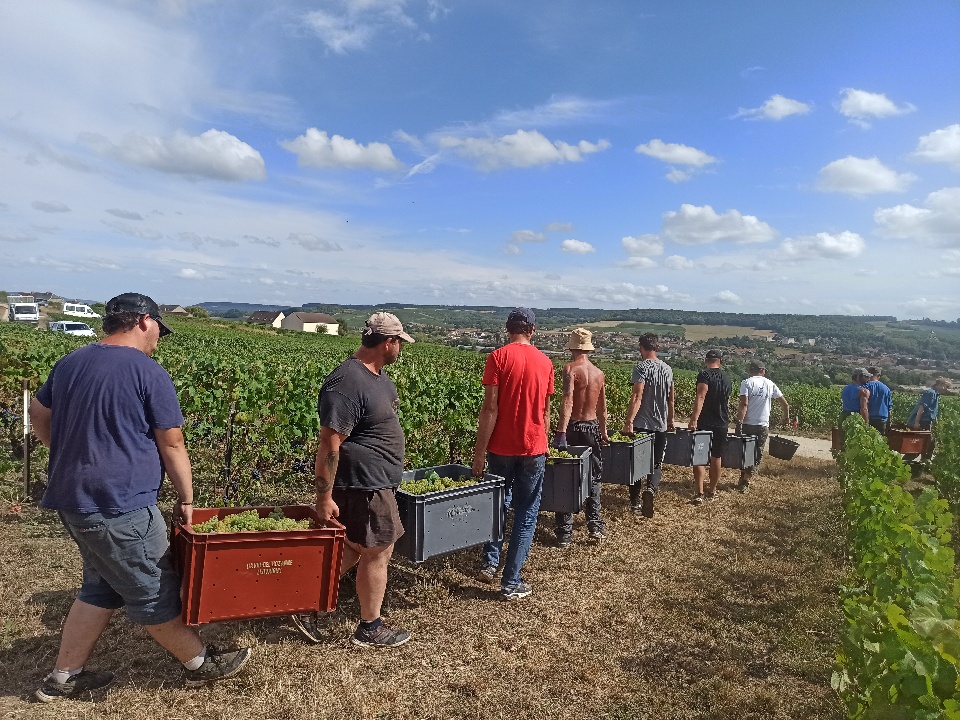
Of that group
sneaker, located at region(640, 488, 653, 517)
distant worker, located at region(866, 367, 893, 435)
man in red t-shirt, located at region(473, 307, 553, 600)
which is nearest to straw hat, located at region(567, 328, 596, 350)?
man in red t-shirt, located at region(473, 307, 553, 600)

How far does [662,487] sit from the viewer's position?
9297 millimetres

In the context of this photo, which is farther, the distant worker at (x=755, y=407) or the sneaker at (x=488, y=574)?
the distant worker at (x=755, y=407)

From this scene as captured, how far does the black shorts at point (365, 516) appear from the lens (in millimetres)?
3996

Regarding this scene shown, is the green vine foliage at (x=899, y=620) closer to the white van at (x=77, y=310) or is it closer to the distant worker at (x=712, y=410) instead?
the distant worker at (x=712, y=410)

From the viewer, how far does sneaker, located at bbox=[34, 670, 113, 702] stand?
11.2 feet

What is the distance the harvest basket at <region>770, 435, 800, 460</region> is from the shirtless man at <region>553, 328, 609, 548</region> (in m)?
7.03

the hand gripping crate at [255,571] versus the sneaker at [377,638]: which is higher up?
the hand gripping crate at [255,571]

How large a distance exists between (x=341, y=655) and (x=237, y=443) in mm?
4415

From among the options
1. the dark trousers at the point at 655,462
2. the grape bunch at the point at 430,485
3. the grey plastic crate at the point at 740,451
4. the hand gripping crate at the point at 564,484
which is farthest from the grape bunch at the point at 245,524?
the grey plastic crate at the point at 740,451

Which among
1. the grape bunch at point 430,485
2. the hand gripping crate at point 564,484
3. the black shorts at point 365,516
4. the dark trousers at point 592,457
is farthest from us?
the dark trousers at point 592,457

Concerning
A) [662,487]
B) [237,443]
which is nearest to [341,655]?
[237,443]

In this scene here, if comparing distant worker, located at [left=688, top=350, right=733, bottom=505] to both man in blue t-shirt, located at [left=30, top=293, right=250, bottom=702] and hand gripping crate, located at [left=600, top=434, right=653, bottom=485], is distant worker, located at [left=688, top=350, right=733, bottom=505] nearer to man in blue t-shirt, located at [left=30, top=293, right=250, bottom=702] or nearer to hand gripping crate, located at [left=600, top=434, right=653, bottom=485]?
hand gripping crate, located at [left=600, top=434, right=653, bottom=485]

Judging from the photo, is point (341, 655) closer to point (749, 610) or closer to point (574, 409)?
point (749, 610)

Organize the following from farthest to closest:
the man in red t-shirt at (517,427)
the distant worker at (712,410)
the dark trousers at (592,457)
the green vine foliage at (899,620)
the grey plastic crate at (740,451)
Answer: the grey plastic crate at (740,451) → the distant worker at (712,410) → the dark trousers at (592,457) → the man in red t-shirt at (517,427) → the green vine foliage at (899,620)
